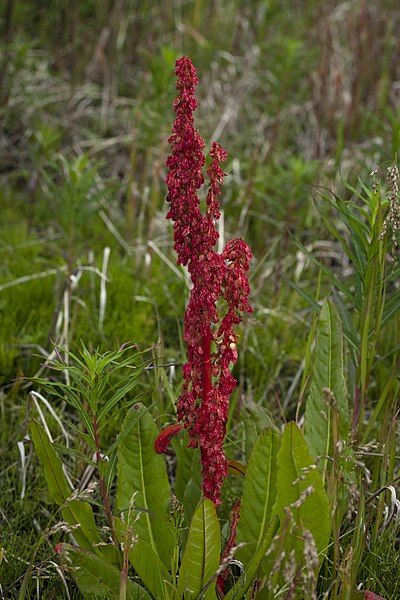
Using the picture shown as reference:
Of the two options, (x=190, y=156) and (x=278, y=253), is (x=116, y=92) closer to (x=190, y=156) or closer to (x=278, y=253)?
(x=278, y=253)

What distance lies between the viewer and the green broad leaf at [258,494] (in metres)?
1.83

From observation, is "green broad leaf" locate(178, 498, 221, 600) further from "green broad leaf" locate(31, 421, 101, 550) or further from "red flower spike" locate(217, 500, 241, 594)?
"green broad leaf" locate(31, 421, 101, 550)

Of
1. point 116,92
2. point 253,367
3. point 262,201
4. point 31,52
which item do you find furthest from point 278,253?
point 31,52

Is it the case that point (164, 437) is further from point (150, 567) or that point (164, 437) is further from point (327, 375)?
point (327, 375)

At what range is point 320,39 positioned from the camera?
18.1 ft

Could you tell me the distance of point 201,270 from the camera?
5.47ft

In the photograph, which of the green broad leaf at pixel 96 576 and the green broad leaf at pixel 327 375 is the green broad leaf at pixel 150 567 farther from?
the green broad leaf at pixel 327 375

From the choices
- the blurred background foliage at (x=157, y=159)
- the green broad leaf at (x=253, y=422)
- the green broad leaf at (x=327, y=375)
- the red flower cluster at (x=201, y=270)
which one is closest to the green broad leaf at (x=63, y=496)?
the blurred background foliage at (x=157, y=159)

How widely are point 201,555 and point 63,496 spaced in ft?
1.29

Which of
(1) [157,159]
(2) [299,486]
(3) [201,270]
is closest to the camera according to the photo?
(3) [201,270]

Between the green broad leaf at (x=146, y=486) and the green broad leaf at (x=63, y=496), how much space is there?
9 cm

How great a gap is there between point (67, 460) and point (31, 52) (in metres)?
3.63

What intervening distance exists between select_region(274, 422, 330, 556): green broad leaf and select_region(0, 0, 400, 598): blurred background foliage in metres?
0.65

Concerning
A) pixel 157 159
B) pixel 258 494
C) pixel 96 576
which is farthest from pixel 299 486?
pixel 157 159
